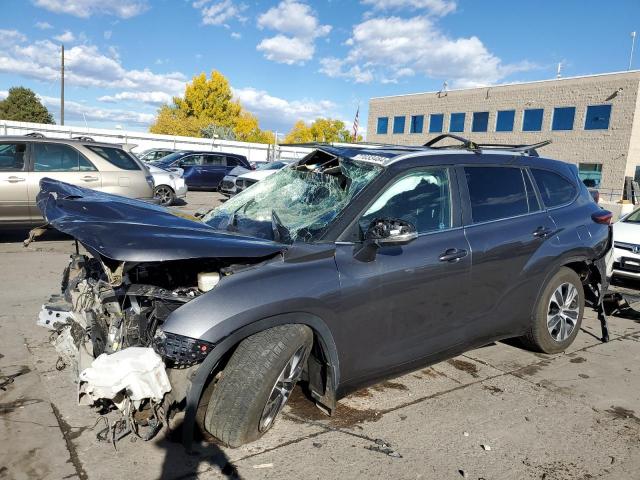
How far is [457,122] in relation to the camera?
42375 mm

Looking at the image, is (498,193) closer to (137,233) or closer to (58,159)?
(137,233)

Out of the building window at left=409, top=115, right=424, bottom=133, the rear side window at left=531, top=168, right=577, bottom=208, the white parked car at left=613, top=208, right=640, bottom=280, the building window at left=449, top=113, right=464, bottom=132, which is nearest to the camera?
Result: the rear side window at left=531, top=168, right=577, bottom=208

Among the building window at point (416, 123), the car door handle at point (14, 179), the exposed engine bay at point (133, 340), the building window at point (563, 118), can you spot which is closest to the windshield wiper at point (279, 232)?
the exposed engine bay at point (133, 340)

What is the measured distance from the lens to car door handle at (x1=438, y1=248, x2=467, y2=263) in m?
3.49

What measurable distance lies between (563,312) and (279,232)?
9.03ft

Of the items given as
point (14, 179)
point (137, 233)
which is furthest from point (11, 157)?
point (137, 233)

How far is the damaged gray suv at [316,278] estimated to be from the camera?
8.89ft

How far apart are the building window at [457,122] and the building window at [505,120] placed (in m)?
3.14

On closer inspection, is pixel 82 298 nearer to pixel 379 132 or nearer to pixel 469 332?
pixel 469 332

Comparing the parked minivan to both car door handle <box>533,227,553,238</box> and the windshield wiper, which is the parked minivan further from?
car door handle <box>533,227,553,238</box>

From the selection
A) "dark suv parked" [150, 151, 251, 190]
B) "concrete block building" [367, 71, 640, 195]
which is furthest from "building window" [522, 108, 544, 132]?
"dark suv parked" [150, 151, 251, 190]

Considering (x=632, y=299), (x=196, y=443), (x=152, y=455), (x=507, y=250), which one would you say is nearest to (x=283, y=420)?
(x=196, y=443)

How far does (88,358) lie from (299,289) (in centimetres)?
126

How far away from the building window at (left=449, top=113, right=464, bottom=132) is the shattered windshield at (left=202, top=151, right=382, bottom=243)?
40430 millimetres
